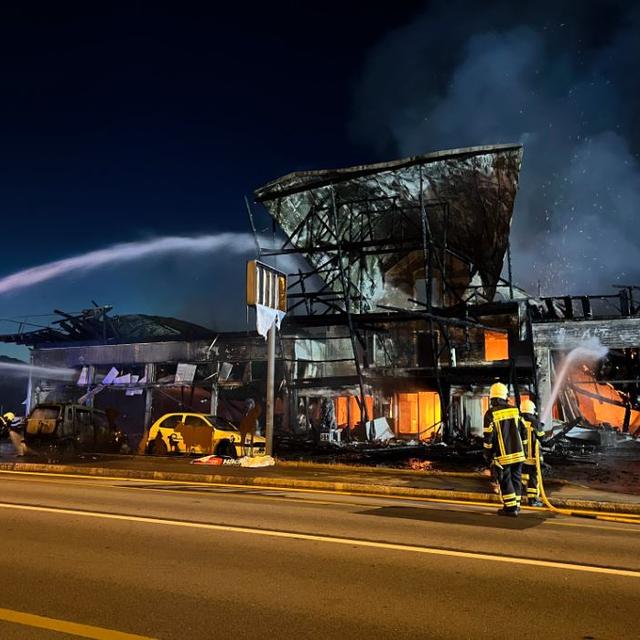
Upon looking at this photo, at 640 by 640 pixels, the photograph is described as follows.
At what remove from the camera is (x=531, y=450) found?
27.2 feet

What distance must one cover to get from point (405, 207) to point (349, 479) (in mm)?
14376

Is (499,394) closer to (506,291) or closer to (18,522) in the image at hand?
(18,522)

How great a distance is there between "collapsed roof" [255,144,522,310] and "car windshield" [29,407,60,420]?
10124mm

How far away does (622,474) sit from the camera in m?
14.4

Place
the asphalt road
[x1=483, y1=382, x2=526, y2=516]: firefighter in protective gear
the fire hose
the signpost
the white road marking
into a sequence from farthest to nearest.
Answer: the signpost < the fire hose < [x1=483, y1=382, x2=526, y2=516]: firefighter in protective gear < the white road marking < the asphalt road

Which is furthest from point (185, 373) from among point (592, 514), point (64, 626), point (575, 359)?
point (64, 626)

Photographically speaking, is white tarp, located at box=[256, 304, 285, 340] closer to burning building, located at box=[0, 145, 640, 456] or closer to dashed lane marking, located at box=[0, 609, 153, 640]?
burning building, located at box=[0, 145, 640, 456]

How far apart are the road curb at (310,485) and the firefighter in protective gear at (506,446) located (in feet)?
6.10

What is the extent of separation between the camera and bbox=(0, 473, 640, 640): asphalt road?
12.2 ft

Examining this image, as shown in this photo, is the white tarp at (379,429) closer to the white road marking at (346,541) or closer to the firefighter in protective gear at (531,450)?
the firefighter in protective gear at (531,450)

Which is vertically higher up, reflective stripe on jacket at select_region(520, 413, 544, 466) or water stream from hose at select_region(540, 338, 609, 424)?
water stream from hose at select_region(540, 338, 609, 424)

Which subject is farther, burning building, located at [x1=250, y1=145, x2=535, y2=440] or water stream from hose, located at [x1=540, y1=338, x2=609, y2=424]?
burning building, located at [x1=250, y1=145, x2=535, y2=440]

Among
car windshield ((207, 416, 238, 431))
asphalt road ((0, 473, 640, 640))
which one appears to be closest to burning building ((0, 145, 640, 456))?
car windshield ((207, 416, 238, 431))

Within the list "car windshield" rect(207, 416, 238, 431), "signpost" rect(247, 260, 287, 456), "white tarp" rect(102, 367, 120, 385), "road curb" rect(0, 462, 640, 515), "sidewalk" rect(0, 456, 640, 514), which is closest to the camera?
"road curb" rect(0, 462, 640, 515)
